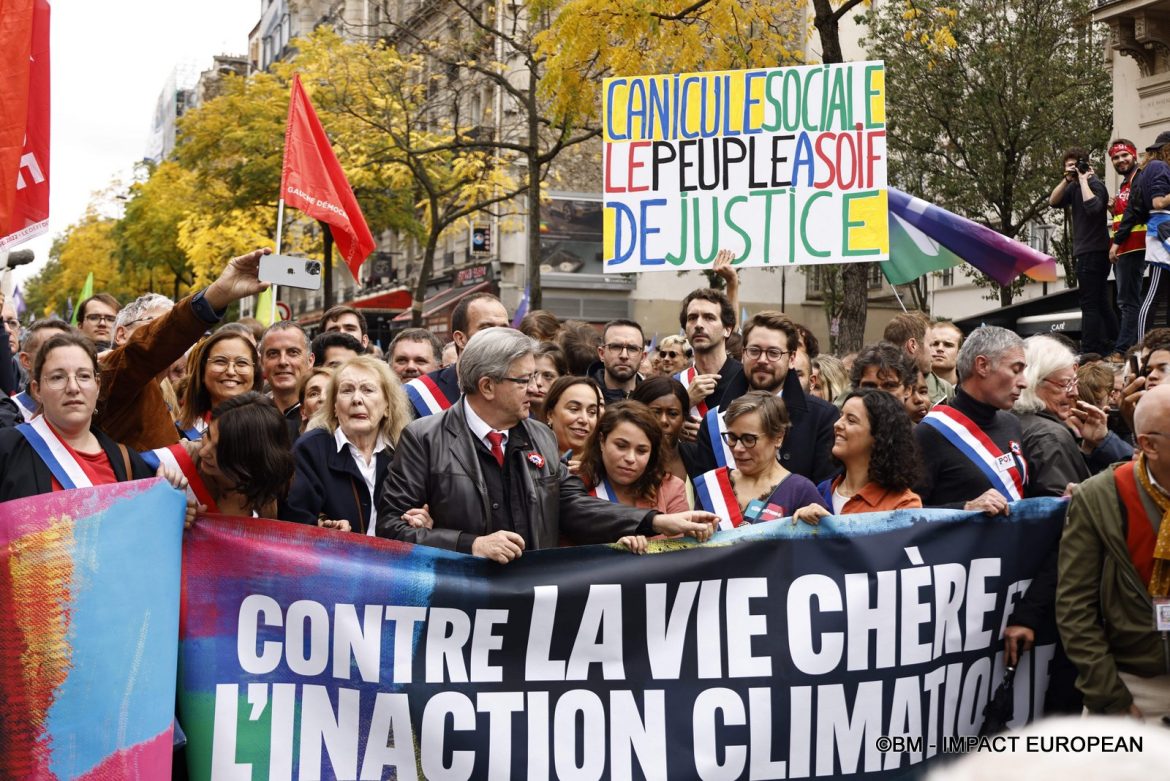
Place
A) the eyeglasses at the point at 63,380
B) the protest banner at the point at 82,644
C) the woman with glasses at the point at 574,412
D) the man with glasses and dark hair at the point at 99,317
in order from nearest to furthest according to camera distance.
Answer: the protest banner at the point at 82,644 → the eyeglasses at the point at 63,380 → the woman with glasses at the point at 574,412 → the man with glasses and dark hair at the point at 99,317

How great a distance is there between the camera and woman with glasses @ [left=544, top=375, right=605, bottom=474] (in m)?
6.04

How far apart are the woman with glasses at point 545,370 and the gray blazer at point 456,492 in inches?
76.2

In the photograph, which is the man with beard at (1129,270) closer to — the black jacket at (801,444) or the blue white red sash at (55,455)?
the black jacket at (801,444)

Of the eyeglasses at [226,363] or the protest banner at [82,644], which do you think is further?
the eyeglasses at [226,363]

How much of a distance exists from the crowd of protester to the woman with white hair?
0.03 feet

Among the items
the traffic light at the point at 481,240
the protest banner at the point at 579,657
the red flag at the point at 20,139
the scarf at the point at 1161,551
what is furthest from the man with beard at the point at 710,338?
the traffic light at the point at 481,240

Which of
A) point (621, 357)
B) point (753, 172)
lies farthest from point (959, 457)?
point (753, 172)

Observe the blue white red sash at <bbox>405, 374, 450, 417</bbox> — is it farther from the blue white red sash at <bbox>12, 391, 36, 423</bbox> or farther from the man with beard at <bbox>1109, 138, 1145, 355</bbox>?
the man with beard at <bbox>1109, 138, 1145, 355</bbox>

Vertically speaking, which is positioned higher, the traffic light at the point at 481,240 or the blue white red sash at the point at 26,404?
the traffic light at the point at 481,240

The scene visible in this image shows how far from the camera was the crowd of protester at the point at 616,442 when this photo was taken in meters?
4.54

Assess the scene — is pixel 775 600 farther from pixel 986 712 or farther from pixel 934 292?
pixel 934 292

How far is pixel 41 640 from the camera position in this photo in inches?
166

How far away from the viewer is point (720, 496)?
5504 mm

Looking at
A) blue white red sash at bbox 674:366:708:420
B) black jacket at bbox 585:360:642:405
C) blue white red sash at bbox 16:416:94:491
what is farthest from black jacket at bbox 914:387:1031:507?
blue white red sash at bbox 16:416:94:491
